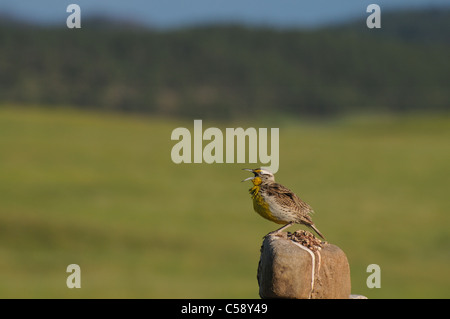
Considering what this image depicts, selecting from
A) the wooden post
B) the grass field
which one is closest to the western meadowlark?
the wooden post

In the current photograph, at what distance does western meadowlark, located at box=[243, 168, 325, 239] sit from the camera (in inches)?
228

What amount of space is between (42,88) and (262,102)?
5058 cm

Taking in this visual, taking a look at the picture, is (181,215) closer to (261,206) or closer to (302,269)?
(302,269)

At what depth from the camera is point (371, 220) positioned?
40.7 m

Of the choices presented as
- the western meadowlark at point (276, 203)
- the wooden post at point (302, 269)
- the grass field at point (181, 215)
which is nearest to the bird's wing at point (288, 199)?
the western meadowlark at point (276, 203)

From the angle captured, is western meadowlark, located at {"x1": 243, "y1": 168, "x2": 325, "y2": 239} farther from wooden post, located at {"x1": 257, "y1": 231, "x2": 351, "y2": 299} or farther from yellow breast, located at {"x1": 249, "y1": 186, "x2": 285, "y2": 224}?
wooden post, located at {"x1": 257, "y1": 231, "x2": 351, "y2": 299}

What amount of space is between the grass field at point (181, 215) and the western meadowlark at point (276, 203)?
23077 millimetres

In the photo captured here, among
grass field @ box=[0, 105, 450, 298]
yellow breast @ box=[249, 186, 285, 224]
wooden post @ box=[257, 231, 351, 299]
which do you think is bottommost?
wooden post @ box=[257, 231, 351, 299]

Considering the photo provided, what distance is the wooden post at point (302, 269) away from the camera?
6492 mm

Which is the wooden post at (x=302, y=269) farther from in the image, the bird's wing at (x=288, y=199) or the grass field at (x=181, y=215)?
the grass field at (x=181, y=215)

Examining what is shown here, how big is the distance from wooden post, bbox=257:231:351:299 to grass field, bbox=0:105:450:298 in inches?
875

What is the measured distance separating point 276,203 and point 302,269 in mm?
948

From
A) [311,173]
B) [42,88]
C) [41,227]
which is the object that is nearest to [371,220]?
[311,173]
